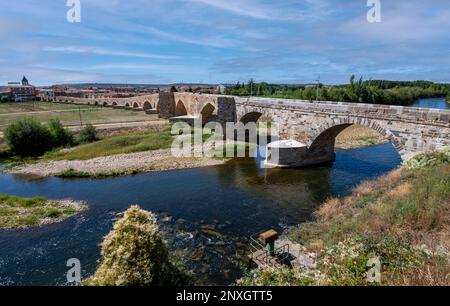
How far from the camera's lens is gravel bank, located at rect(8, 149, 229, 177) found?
26.9 meters

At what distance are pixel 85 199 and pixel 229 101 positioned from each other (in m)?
23.0

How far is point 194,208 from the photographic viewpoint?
1795cm

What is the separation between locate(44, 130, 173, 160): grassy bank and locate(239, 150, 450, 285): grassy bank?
964 inches

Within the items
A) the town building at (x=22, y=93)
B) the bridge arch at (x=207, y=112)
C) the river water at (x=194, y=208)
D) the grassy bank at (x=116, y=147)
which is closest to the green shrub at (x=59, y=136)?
the grassy bank at (x=116, y=147)

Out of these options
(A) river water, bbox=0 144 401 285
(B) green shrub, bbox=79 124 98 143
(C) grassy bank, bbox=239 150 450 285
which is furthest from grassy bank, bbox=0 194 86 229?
(B) green shrub, bbox=79 124 98 143

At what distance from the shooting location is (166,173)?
85.1 feet

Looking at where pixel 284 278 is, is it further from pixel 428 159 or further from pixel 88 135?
pixel 88 135

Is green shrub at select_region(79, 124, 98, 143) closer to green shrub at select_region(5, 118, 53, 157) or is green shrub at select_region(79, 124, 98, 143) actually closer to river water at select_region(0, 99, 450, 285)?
green shrub at select_region(5, 118, 53, 157)

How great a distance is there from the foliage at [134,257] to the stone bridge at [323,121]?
55.9 ft

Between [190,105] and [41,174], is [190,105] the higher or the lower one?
the higher one

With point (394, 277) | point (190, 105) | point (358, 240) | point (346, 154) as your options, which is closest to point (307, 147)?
point (346, 154)

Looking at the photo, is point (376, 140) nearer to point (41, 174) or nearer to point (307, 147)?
point (307, 147)

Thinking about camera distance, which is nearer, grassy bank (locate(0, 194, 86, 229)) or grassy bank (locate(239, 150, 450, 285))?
grassy bank (locate(239, 150, 450, 285))

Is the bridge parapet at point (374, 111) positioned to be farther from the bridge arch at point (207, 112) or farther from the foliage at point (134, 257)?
the foliage at point (134, 257)
